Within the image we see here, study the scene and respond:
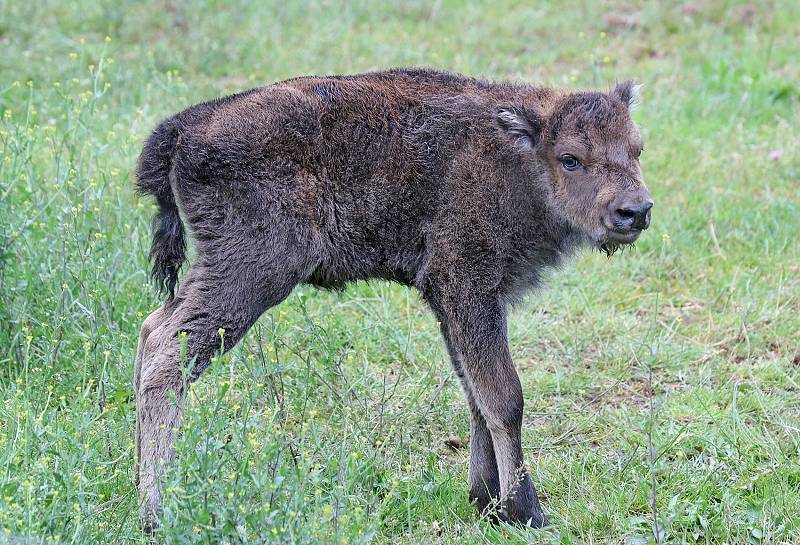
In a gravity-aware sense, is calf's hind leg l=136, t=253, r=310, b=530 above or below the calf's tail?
below

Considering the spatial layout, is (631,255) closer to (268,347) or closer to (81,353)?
(268,347)

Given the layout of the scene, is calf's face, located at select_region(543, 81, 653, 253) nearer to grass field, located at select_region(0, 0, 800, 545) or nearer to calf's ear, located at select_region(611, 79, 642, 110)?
calf's ear, located at select_region(611, 79, 642, 110)

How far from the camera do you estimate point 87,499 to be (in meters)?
5.16

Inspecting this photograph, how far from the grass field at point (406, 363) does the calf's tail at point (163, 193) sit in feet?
2.17

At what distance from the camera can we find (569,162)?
5.71 metres

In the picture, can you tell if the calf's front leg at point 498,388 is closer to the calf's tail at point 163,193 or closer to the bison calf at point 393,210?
the bison calf at point 393,210

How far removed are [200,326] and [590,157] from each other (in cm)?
217

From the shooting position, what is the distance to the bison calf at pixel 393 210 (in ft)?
17.6

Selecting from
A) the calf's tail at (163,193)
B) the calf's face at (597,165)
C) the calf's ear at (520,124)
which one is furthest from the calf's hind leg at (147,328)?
the calf's face at (597,165)

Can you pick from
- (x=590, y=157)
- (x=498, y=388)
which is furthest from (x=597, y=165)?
(x=498, y=388)

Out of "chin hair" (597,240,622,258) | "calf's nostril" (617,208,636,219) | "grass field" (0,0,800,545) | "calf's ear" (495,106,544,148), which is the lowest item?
"grass field" (0,0,800,545)

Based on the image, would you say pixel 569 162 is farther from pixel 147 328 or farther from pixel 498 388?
pixel 147 328

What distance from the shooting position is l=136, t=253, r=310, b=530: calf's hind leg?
5.30 m

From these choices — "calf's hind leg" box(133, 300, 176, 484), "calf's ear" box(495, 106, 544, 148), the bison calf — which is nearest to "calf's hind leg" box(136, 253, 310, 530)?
the bison calf
